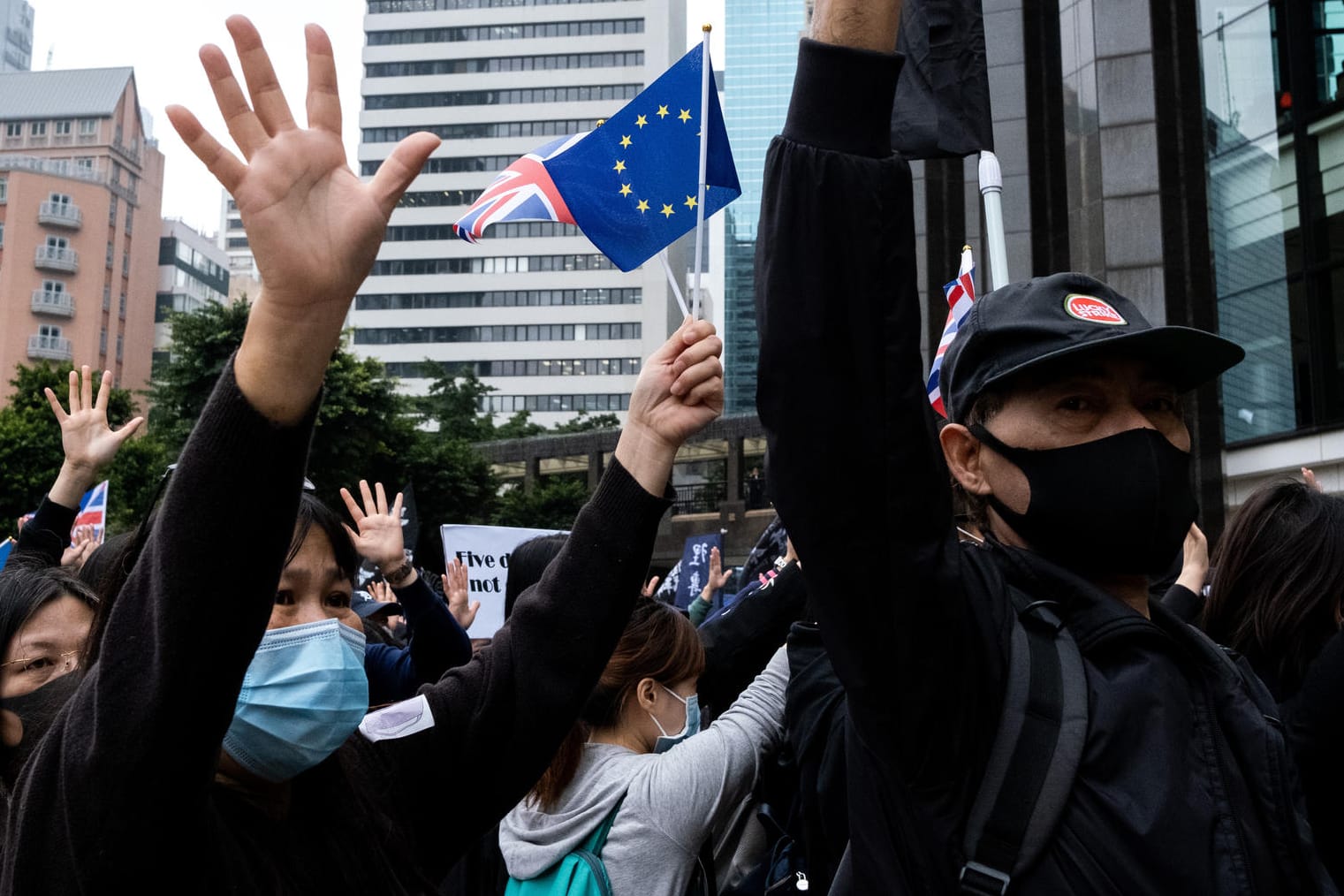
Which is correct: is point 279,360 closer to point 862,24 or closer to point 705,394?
point 862,24

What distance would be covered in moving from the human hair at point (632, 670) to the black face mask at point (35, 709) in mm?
1101

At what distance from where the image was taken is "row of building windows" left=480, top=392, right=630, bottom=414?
88.3 m

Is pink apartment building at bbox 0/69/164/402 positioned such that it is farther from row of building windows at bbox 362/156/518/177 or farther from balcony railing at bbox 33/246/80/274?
row of building windows at bbox 362/156/518/177

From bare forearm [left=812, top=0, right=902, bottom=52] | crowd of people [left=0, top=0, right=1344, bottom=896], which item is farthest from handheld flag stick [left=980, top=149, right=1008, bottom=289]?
bare forearm [left=812, top=0, right=902, bottom=52]

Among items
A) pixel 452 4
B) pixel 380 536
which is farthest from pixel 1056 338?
pixel 452 4

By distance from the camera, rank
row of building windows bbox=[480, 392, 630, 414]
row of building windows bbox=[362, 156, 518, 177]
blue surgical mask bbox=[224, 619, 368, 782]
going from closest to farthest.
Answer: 1. blue surgical mask bbox=[224, 619, 368, 782]
2. row of building windows bbox=[480, 392, 630, 414]
3. row of building windows bbox=[362, 156, 518, 177]

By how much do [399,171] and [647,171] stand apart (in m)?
2.66

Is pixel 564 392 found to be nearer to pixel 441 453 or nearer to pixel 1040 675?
pixel 441 453

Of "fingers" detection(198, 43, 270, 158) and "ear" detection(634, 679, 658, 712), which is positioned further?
"ear" detection(634, 679, 658, 712)

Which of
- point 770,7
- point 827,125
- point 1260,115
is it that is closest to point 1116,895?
point 827,125

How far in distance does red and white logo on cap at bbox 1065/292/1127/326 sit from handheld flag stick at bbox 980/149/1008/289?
1691mm

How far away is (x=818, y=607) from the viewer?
1.60 m

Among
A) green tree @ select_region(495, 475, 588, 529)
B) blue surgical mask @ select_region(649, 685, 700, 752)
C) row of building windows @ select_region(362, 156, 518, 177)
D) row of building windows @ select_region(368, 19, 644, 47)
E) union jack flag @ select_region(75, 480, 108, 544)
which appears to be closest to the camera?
blue surgical mask @ select_region(649, 685, 700, 752)

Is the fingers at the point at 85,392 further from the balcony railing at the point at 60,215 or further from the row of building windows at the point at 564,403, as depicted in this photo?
the row of building windows at the point at 564,403
